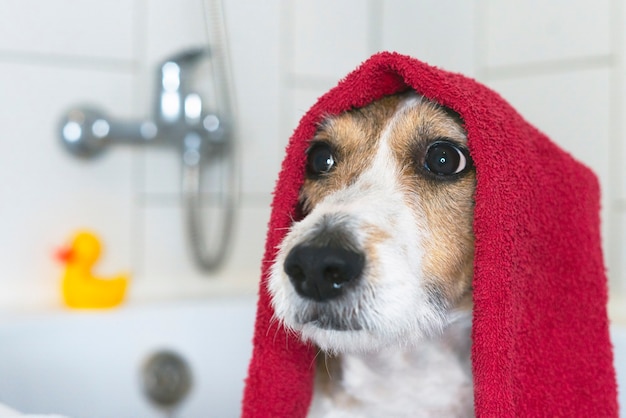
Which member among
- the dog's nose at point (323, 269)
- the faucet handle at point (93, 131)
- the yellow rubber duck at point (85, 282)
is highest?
the faucet handle at point (93, 131)

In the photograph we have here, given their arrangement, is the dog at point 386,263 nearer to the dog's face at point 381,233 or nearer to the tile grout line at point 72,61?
the dog's face at point 381,233

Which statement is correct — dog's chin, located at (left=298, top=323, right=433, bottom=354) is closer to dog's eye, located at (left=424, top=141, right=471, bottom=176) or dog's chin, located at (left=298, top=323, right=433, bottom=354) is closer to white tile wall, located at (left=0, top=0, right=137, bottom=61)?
dog's eye, located at (left=424, top=141, right=471, bottom=176)

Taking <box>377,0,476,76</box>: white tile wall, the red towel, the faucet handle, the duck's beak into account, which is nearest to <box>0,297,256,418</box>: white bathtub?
the duck's beak

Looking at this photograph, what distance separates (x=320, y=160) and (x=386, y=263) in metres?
0.29

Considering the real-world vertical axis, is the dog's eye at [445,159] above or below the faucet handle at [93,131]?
below

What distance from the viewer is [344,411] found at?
39.9 inches

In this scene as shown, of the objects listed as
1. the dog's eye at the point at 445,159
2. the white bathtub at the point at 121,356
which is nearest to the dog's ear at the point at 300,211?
the dog's eye at the point at 445,159

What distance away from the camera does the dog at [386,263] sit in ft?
2.54

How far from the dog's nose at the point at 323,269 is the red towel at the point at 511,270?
175 mm

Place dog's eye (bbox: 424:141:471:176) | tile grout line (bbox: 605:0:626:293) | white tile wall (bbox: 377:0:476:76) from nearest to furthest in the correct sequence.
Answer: dog's eye (bbox: 424:141:471:176) → tile grout line (bbox: 605:0:626:293) → white tile wall (bbox: 377:0:476:76)

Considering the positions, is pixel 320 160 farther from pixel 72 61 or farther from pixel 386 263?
pixel 72 61

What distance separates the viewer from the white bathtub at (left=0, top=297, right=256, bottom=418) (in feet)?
4.28

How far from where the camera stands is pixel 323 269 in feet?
2.50

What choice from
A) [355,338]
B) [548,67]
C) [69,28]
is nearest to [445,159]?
[355,338]
